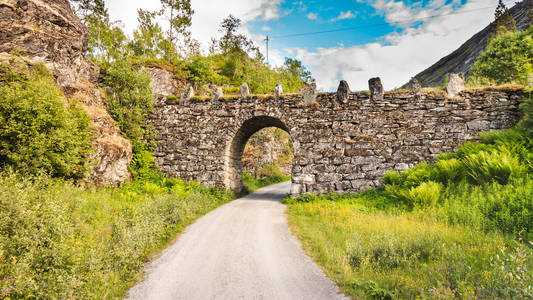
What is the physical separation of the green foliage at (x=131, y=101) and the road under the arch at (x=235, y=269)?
7.23 meters

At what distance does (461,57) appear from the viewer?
68.2m

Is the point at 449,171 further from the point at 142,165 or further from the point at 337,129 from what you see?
the point at 142,165

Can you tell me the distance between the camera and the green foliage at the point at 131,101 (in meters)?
11.9

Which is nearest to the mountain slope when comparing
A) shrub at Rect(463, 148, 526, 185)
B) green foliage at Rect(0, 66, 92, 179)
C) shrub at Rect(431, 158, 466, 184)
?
shrub at Rect(431, 158, 466, 184)

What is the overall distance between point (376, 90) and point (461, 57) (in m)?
80.1

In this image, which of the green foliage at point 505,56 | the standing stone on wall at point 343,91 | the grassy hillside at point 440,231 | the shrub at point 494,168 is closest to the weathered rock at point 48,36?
the grassy hillside at point 440,231

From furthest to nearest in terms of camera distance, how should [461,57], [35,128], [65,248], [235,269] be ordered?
[461,57] → [35,128] → [235,269] → [65,248]

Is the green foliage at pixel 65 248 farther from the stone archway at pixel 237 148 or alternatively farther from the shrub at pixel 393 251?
the stone archway at pixel 237 148

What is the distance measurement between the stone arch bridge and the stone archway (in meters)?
0.08

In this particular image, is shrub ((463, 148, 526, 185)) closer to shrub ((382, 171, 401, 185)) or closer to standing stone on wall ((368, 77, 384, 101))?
shrub ((382, 171, 401, 185))

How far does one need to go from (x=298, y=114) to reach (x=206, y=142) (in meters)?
5.01

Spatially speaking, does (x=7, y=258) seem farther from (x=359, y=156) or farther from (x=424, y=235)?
(x=359, y=156)

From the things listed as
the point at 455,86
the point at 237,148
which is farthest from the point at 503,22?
the point at 237,148

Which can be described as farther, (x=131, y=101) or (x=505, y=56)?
(x=505, y=56)
